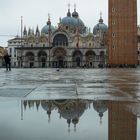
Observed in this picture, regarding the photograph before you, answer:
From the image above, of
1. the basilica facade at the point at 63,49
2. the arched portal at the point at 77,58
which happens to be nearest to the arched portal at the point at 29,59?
the basilica facade at the point at 63,49

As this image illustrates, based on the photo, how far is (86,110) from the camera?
5008 mm

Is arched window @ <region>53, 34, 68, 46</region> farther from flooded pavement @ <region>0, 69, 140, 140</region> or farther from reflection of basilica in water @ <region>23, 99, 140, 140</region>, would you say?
flooded pavement @ <region>0, 69, 140, 140</region>

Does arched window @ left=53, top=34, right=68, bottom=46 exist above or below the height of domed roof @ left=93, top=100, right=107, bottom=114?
above

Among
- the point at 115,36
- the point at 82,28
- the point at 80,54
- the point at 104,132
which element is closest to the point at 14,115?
the point at 104,132

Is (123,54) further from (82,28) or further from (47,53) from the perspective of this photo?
(82,28)

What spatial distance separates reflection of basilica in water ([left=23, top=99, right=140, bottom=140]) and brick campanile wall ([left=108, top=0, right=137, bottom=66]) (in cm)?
7734

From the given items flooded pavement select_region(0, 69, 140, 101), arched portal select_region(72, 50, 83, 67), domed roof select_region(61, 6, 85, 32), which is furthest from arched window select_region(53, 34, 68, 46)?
flooded pavement select_region(0, 69, 140, 101)

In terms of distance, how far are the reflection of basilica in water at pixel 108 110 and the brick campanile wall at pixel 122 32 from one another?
254 ft

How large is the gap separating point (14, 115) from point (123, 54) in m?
79.6

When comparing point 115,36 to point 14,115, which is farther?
point 115,36

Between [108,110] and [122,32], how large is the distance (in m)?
79.3

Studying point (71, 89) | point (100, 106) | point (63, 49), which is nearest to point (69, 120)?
point (100, 106)

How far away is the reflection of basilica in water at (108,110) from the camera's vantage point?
3627 millimetres

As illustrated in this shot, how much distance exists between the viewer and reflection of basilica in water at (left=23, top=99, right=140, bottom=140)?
143 inches
